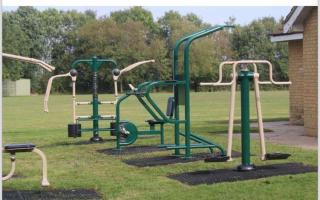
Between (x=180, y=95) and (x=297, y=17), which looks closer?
(x=180, y=95)

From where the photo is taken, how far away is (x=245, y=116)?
20.2 feet

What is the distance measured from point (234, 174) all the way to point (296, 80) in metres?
7.67

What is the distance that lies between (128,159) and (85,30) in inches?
1664

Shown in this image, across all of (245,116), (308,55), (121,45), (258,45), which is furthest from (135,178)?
(258,45)

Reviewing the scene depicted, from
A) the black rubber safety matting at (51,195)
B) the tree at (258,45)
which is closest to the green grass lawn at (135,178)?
the black rubber safety matting at (51,195)

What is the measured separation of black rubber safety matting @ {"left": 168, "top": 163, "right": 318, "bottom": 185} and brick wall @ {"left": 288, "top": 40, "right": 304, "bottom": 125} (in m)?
6.76

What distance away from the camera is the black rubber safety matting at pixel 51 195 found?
5070 mm

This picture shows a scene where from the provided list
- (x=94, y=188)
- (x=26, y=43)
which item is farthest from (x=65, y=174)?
(x=26, y=43)

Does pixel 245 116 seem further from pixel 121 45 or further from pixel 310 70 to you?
pixel 121 45

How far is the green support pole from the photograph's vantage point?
607 cm

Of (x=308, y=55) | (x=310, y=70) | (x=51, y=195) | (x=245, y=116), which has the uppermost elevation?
(x=308, y=55)

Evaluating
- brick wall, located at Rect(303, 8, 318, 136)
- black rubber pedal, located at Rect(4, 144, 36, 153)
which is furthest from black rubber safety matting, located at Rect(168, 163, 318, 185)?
brick wall, located at Rect(303, 8, 318, 136)

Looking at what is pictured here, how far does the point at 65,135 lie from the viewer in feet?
38.7

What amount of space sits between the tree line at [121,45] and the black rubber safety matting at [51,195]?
127ft
